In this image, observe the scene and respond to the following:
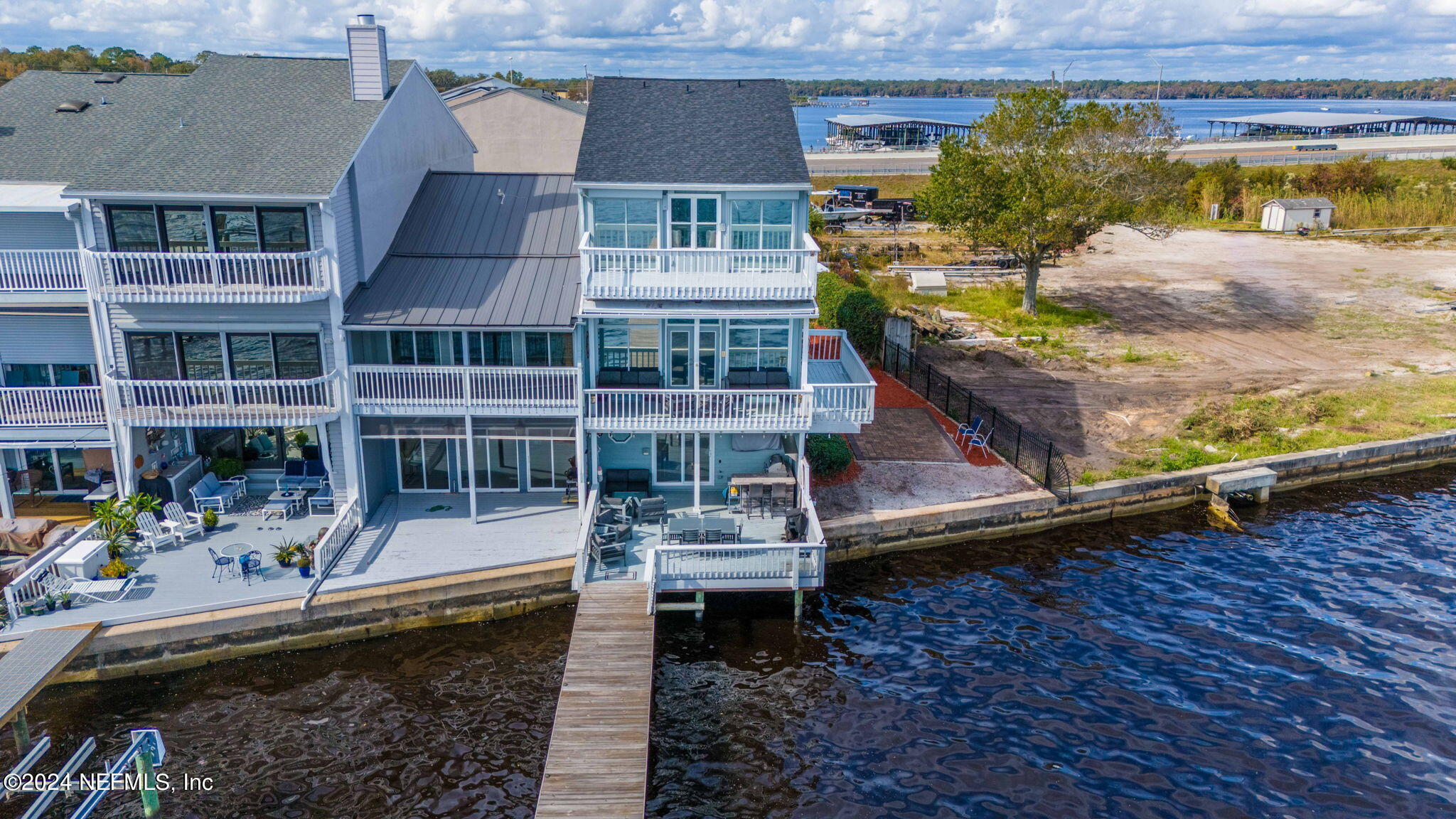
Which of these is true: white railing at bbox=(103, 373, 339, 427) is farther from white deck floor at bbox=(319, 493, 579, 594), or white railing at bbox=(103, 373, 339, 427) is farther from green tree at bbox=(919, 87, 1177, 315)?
green tree at bbox=(919, 87, 1177, 315)

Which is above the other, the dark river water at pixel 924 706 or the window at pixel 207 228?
the window at pixel 207 228

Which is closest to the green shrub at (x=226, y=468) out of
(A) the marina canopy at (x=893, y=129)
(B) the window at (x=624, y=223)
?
(B) the window at (x=624, y=223)

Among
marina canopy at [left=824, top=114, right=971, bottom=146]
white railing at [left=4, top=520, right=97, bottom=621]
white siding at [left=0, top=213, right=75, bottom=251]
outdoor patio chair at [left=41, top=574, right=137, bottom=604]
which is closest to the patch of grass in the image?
outdoor patio chair at [left=41, top=574, right=137, bottom=604]

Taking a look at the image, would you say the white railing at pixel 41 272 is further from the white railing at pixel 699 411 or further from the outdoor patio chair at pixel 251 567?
the white railing at pixel 699 411

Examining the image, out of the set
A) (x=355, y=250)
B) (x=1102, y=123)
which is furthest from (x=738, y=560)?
(x=1102, y=123)

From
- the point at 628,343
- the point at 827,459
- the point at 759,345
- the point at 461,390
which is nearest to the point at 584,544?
the point at 461,390

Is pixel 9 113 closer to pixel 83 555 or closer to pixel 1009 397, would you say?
pixel 83 555
